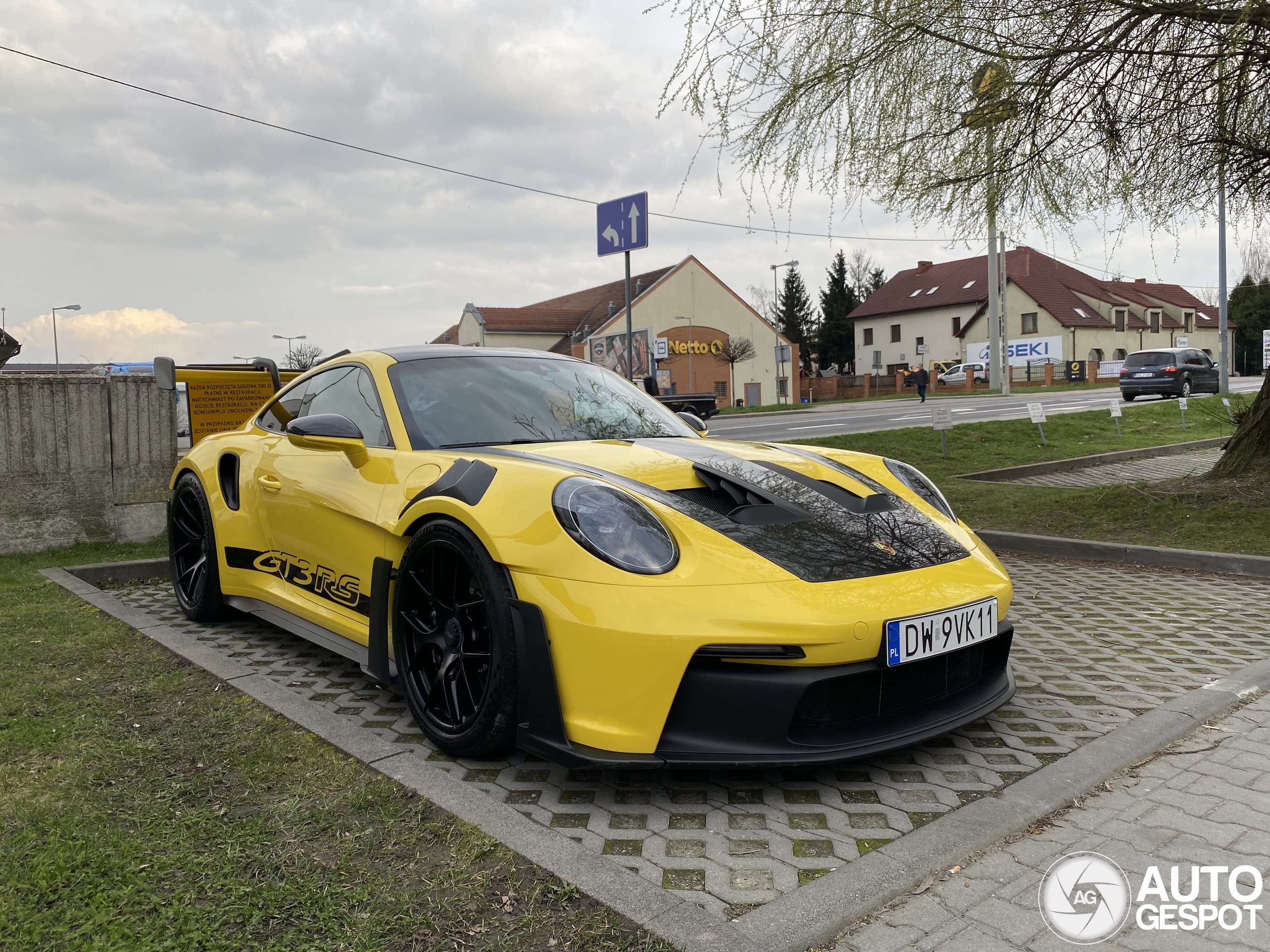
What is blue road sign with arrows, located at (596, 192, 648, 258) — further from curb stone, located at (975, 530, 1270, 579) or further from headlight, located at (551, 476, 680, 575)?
headlight, located at (551, 476, 680, 575)

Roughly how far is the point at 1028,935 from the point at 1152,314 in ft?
241

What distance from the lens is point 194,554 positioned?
198 inches

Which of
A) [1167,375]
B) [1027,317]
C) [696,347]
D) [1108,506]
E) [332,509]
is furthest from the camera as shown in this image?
[1027,317]

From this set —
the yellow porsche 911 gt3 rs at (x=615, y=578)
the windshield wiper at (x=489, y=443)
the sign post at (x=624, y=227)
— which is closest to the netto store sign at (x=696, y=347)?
the sign post at (x=624, y=227)

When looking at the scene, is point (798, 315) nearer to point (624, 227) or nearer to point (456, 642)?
point (624, 227)

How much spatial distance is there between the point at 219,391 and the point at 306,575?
3976mm

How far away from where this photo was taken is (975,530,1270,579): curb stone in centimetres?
616

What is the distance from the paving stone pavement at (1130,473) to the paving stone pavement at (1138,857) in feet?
27.1

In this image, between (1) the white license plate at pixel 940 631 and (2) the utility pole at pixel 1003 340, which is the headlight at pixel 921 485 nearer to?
(1) the white license plate at pixel 940 631

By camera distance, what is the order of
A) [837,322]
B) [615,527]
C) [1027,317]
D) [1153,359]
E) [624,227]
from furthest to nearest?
[837,322] < [1027,317] < [1153,359] < [624,227] < [615,527]

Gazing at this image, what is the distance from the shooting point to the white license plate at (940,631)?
2.67 metres

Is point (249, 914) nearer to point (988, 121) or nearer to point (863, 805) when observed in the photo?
point (863, 805)

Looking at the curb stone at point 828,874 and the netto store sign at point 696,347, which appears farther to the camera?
the netto store sign at point 696,347

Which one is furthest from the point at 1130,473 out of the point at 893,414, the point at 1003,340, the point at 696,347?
the point at 696,347
